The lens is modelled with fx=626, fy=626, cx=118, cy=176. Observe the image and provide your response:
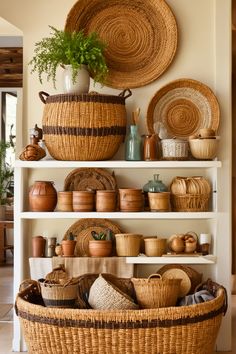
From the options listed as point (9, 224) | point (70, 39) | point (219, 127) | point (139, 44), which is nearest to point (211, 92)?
point (219, 127)

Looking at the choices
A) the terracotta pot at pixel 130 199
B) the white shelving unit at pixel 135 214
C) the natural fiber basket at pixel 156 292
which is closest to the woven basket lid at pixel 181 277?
the white shelving unit at pixel 135 214

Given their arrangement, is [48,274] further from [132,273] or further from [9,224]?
[9,224]

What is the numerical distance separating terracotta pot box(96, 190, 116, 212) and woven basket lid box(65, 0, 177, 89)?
0.77 m

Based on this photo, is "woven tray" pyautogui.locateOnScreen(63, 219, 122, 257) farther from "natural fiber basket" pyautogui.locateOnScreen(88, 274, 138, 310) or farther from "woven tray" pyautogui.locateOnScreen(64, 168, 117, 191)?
"natural fiber basket" pyautogui.locateOnScreen(88, 274, 138, 310)

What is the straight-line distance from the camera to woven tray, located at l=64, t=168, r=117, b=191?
4.44 metres

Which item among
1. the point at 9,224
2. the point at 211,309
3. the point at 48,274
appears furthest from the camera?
the point at 9,224

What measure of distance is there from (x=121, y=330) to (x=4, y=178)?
6.73 meters

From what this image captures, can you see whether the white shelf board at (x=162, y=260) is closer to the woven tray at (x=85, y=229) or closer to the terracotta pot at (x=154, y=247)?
the terracotta pot at (x=154, y=247)

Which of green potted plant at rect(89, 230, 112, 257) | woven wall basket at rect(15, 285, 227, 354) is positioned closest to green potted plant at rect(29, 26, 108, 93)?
green potted plant at rect(89, 230, 112, 257)

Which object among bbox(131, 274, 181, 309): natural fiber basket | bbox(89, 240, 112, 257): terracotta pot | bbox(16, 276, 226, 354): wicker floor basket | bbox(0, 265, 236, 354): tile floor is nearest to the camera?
bbox(16, 276, 226, 354): wicker floor basket

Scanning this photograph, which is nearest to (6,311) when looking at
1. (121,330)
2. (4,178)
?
(121,330)

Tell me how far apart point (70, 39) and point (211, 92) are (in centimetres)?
104

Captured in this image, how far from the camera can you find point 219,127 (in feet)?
14.6

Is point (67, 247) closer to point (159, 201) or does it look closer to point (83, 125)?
point (159, 201)
